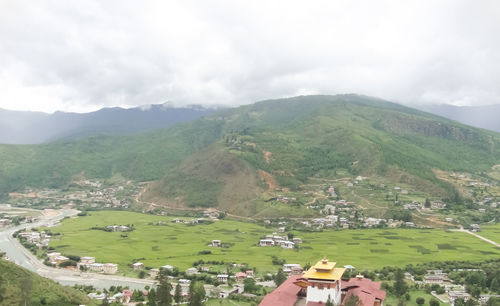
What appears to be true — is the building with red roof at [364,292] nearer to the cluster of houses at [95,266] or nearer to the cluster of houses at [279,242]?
the cluster of houses at [279,242]

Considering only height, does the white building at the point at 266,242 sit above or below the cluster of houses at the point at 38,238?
above

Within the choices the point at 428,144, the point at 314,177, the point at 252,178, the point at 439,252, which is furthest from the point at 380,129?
the point at 439,252

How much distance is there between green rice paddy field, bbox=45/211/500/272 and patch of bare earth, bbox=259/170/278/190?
30.1m

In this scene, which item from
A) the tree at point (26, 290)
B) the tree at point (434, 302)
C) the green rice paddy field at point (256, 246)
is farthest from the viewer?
the green rice paddy field at point (256, 246)

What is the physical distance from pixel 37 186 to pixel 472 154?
18815 centimetres

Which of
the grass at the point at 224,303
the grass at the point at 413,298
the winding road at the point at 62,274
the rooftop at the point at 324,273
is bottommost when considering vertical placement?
the winding road at the point at 62,274

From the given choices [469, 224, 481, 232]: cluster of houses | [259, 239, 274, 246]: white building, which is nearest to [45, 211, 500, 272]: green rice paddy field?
[259, 239, 274, 246]: white building

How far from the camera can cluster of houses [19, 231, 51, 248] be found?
271 feet

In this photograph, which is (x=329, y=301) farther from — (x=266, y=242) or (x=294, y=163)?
(x=294, y=163)

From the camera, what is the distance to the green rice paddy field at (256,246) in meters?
67.4

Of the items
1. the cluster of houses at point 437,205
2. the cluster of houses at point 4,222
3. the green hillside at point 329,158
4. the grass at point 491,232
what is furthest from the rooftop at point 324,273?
the cluster of houses at point 4,222

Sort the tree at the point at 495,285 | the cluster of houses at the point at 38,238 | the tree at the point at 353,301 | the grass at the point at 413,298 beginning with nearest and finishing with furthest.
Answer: the tree at the point at 353,301
the grass at the point at 413,298
the tree at the point at 495,285
the cluster of houses at the point at 38,238

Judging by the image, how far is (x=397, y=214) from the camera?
10069 centimetres

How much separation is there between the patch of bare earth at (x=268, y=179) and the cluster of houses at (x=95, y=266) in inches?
2745
